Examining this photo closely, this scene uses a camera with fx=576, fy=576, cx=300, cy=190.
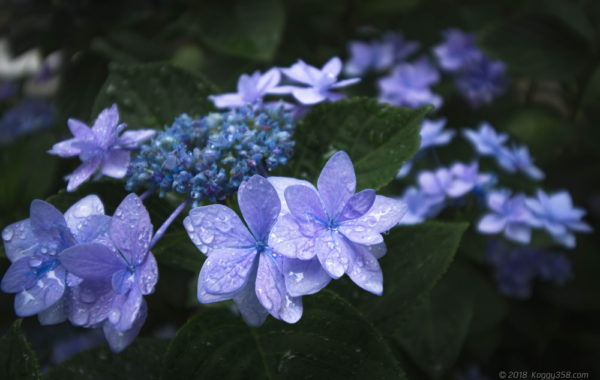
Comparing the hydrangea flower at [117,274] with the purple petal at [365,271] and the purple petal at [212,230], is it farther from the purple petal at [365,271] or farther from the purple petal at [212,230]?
the purple petal at [365,271]

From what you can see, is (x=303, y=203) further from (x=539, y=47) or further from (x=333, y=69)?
(x=539, y=47)

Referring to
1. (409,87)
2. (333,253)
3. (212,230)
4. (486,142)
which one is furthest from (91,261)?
(409,87)

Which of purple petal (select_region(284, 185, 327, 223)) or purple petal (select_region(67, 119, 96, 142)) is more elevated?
purple petal (select_region(284, 185, 327, 223))

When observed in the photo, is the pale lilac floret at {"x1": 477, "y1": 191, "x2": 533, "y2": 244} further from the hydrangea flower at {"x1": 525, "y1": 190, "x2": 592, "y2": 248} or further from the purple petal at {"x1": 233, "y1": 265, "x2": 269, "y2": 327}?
the purple petal at {"x1": 233, "y1": 265, "x2": 269, "y2": 327}

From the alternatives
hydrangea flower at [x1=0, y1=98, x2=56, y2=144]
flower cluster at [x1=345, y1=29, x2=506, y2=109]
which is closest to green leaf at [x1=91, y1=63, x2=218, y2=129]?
flower cluster at [x1=345, y1=29, x2=506, y2=109]

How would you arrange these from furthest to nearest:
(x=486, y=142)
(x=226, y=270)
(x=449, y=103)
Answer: (x=449, y=103) → (x=486, y=142) → (x=226, y=270)

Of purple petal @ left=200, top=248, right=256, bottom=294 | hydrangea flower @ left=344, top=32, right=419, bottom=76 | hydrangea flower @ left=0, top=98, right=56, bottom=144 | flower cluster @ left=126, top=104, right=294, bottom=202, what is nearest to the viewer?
purple petal @ left=200, top=248, right=256, bottom=294

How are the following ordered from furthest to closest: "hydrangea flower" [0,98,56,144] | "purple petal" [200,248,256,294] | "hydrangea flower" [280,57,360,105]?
"hydrangea flower" [0,98,56,144] → "hydrangea flower" [280,57,360,105] → "purple petal" [200,248,256,294]
